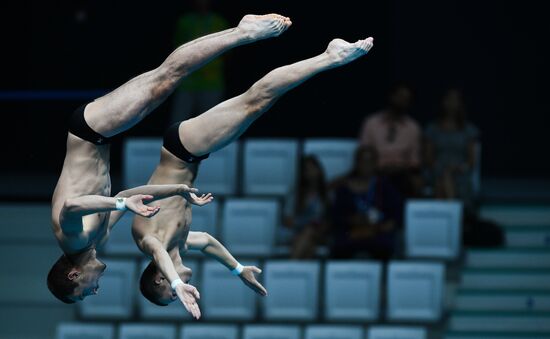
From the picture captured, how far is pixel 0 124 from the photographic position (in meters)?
15.6

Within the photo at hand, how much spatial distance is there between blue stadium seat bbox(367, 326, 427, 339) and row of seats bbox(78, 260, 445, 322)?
1.63 feet

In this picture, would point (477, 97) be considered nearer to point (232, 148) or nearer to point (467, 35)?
point (467, 35)

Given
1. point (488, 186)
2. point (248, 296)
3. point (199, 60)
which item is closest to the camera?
point (199, 60)

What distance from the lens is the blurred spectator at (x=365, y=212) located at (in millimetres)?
12516

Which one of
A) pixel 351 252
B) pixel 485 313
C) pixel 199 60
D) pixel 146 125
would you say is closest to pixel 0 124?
pixel 146 125

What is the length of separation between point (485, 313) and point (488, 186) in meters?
2.73

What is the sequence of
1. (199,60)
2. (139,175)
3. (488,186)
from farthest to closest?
(488,186)
(139,175)
(199,60)

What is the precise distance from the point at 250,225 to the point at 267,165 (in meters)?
0.87

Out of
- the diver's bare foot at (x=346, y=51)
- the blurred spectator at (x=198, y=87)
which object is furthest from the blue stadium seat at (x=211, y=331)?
the diver's bare foot at (x=346, y=51)

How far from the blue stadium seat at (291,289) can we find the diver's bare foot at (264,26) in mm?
3887

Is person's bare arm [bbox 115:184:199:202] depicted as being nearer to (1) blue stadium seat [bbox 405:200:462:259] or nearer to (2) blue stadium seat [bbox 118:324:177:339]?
(2) blue stadium seat [bbox 118:324:177:339]

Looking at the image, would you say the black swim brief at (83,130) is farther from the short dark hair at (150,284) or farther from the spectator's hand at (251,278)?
the spectator's hand at (251,278)

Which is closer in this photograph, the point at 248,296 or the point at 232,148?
the point at 248,296

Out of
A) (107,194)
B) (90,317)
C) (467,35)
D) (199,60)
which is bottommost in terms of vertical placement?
(90,317)
